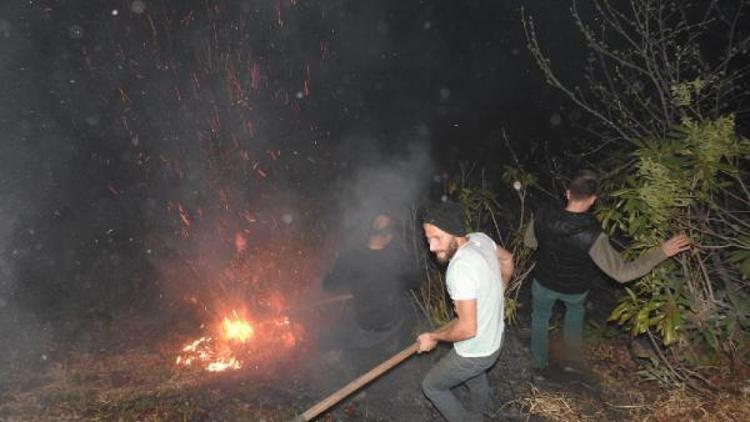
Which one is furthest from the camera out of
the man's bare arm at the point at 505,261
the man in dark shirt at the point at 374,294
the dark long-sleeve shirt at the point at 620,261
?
the man in dark shirt at the point at 374,294

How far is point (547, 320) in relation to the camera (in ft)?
17.3

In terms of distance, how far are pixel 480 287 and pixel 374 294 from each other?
1.97 metres

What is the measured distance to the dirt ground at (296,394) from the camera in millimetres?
4566

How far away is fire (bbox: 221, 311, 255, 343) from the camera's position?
619 centimetres

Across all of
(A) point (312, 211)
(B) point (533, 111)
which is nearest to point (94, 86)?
(A) point (312, 211)

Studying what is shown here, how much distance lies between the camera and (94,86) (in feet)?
33.7

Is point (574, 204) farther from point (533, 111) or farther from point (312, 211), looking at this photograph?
point (533, 111)

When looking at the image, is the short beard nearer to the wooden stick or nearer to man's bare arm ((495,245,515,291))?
man's bare arm ((495,245,515,291))

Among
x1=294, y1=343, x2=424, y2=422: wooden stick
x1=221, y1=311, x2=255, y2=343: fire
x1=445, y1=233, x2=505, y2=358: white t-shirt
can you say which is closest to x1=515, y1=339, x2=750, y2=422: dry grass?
x1=445, y1=233, x2=505, y2=358: white t-shirt

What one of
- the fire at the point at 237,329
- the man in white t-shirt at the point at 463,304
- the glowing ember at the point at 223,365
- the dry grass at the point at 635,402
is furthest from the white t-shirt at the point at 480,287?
the fire at the point at 237,329

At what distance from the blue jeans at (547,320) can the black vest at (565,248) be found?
3.8 inches

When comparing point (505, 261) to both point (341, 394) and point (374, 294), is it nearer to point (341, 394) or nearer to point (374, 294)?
point (374, 294)

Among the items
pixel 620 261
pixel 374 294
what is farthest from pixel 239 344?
pixel 620 261

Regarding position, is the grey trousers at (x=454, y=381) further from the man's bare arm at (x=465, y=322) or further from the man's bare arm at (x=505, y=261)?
the man's bare arm at (x=505, y=261)
